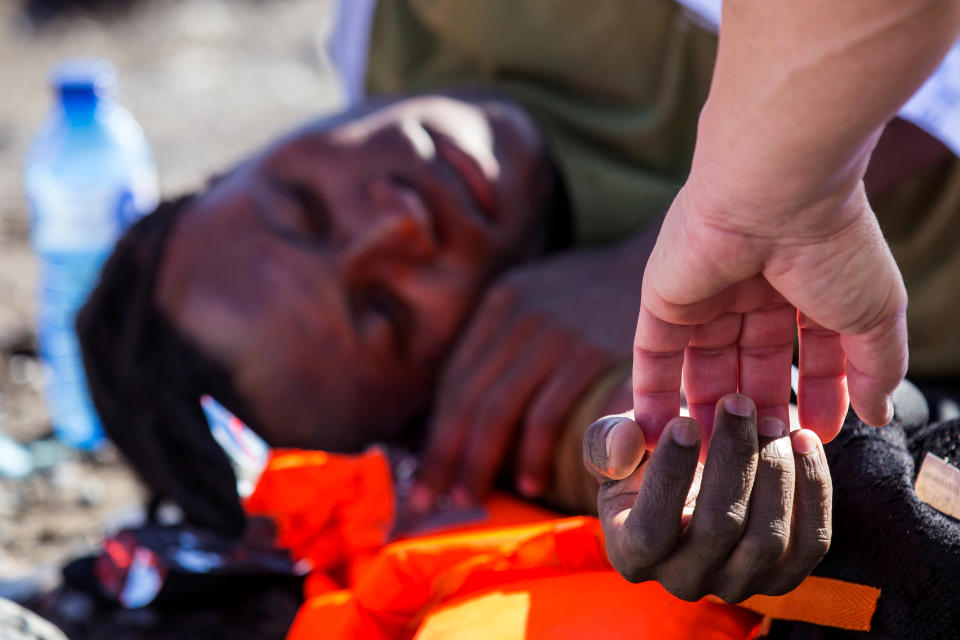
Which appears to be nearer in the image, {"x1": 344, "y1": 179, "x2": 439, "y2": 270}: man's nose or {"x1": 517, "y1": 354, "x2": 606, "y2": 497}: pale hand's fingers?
{"x1": 517, "y1": 354, "x2": 606, "y2": 497}: pale hand's fingers

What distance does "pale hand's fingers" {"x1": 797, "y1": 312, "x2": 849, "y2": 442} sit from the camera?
637 millimetres

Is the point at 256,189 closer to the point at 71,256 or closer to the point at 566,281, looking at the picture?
the point at 566,281

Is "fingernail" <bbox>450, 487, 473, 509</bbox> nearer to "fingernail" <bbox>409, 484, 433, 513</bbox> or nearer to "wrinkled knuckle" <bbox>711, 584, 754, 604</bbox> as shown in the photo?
"fingernail" <bbox>409, 484, 433, 513</bbox>

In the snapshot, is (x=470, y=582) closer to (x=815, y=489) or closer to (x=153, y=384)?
(x=815, y=489)

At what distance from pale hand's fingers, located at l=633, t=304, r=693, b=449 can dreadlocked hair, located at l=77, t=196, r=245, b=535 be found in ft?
2.82

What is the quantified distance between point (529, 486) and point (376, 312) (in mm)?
373

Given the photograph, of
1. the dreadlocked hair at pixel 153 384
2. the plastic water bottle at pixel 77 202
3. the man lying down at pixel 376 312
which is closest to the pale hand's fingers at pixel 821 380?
the man lying down at pixel 376 312

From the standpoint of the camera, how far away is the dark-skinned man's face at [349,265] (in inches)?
56.3

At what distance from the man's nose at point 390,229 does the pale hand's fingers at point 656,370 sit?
80 cm

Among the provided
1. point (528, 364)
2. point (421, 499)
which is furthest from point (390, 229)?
point (421, 499)

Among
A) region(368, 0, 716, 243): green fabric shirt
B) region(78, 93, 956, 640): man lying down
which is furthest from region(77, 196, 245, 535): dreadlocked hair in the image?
region(368, 0, 716, 243): green fabric shirt

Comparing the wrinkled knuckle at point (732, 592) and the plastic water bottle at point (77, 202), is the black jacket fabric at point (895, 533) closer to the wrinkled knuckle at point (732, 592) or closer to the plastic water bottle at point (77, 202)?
the wrinkled knuckle at point (732, 592)

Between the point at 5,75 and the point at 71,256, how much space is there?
2357mm

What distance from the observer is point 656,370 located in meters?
0.64
